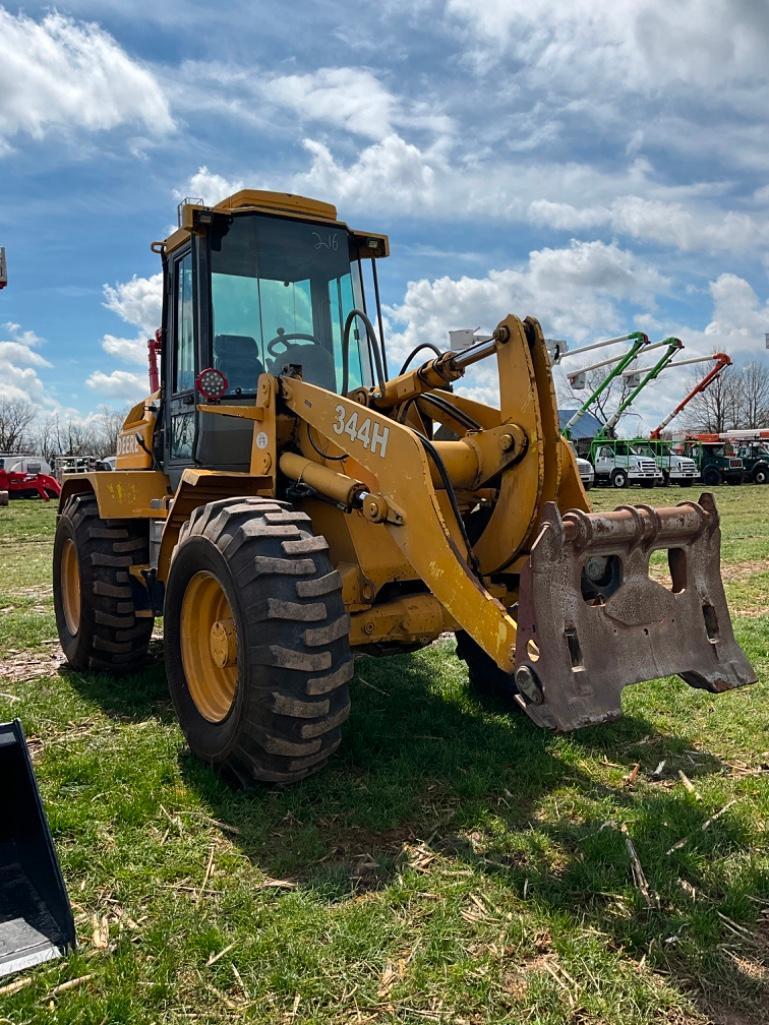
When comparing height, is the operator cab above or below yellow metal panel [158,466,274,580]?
above

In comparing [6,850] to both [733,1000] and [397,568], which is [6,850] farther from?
[733,1000]

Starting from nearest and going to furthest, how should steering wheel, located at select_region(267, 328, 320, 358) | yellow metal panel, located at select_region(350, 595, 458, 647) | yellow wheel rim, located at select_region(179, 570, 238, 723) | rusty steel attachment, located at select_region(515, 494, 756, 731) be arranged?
rusty steel attachment, located at select_region(515, 494, 756, 731)
yellow wheel rim, located at select_region(179, 570, 238, 723)
yellow metal panel, located at select_region(350, 595, 458, 647)
steering wheel, located at select_region(267, 328, 320, 358)

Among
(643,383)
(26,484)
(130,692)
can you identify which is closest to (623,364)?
(643,383)

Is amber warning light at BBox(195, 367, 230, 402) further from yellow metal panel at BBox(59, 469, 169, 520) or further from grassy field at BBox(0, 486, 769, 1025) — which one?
grassy field at BBox(0, 486, 769, 1025)

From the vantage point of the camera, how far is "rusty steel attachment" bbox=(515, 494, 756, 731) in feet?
11.5

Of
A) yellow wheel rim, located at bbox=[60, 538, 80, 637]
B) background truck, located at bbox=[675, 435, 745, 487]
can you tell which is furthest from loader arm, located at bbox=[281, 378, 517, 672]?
background truck, located at bbox=[675, 435, 745, 487]

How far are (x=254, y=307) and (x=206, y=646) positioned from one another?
7.41 feet

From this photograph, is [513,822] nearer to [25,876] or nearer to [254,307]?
[25,876]

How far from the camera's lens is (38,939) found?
2955 millimetres

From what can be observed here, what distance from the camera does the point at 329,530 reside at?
503cm

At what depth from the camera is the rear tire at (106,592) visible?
6.30 m

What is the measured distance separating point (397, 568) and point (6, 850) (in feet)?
7.68

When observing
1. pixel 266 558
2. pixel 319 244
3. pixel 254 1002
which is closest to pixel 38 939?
pixel 254 1002

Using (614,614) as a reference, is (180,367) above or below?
above
